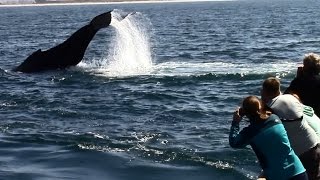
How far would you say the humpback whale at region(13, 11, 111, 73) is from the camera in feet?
74.8

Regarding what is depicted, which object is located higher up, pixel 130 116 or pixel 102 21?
pixel 102 21

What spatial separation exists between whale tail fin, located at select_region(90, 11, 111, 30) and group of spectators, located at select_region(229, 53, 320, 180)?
46.2 ft

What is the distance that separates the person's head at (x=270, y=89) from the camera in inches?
293

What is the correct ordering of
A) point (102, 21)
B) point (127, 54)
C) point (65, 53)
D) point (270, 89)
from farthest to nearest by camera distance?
point (127, 54), point (65, 53), point (102, 21), point (270, 89)

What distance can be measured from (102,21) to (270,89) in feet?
49.3

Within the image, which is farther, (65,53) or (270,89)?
(65,53)

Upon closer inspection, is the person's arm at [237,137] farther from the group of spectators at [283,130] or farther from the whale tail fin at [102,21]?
the whale tail fin at [102,21]

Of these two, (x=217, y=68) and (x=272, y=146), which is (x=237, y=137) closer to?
(x=272, y=146)

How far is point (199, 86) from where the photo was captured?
2027 centimetres

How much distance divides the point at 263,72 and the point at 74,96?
280 inches

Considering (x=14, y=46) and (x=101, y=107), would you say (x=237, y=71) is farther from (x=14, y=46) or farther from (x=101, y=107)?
(x=14, y=46)

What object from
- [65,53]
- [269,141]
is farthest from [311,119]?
[65,53]

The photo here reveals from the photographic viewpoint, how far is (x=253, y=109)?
7.03 meters

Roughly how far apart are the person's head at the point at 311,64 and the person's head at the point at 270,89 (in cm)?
84
